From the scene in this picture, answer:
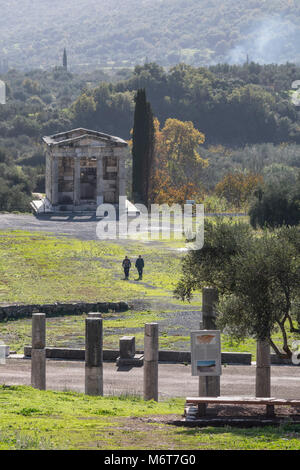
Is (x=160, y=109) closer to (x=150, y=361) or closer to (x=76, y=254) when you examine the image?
(x=76, y=254)

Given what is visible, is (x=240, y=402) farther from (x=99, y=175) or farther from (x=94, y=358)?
(x=99, y=175)

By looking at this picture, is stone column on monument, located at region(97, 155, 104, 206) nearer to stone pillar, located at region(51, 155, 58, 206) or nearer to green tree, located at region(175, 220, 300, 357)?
stone pillar, located at region(51, 155, 58, 206)

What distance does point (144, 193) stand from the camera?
268ft

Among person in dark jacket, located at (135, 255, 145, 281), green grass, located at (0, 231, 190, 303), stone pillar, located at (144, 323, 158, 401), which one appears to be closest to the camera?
stone pillar, located at (144, 323, 158, 401)

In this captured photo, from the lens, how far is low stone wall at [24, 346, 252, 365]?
31094 millimetres

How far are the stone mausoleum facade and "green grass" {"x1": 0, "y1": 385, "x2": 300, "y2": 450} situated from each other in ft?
174

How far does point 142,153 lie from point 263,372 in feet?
193

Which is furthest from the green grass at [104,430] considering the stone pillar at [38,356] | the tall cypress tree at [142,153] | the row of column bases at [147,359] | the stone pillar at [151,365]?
the tall cypress tree at [142,153]

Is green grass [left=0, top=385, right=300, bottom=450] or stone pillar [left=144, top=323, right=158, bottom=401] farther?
stone pillar [left=144, top=323, right=158, bottom=401]

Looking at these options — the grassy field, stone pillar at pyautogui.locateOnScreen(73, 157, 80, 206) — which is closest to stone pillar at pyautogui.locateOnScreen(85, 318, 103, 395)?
the grassy field

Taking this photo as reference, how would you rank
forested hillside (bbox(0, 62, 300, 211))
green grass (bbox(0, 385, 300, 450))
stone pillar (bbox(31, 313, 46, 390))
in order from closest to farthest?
green grass (bbox(0, 385, 300, 450))
stone pillar (bbox(31, 313, 46, 390))
forested hillside (bbox(0, 62, 300, 211))

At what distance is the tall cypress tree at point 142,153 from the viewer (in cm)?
8212
